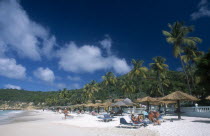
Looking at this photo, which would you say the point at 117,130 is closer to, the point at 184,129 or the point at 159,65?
the point at 184,129

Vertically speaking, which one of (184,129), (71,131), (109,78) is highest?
(109,78)

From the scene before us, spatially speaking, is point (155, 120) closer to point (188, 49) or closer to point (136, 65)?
point (188, 49)

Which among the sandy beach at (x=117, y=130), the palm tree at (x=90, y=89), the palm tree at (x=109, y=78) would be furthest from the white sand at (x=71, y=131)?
the palm tree at (x=90, y=89)

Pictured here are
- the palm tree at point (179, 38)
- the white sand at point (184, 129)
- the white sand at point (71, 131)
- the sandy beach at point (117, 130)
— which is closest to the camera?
the white sand at point (184, 129)

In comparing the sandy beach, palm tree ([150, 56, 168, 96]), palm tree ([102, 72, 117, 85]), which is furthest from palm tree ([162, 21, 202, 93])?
palm tree ([102, 72, 117, 85])

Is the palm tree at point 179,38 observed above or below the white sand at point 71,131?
above

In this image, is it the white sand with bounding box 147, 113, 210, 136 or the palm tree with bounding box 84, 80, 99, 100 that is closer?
the white sand with bounding box 147, 113, 210, 136

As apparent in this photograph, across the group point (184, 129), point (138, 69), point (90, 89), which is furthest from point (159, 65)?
point (90, 89)

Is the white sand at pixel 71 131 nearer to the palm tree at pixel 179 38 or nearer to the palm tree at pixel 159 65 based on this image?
the palm tree at pixel 179 38

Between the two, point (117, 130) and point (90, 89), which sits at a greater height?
point (90, 89)

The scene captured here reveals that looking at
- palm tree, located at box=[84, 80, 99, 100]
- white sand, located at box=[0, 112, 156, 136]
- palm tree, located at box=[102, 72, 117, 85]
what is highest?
A: palm tree, located at box=[102, 72, 117, 85]

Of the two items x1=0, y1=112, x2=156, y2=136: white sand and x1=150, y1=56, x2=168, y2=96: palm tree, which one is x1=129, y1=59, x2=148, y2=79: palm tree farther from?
x1=0, y1=112, x2=156, y2=136: white sand

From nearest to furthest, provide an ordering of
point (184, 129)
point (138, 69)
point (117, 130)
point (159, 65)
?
point (184, 129), point (117, 130), point (159, 65), point (138, 69)

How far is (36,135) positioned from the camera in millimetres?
9547
